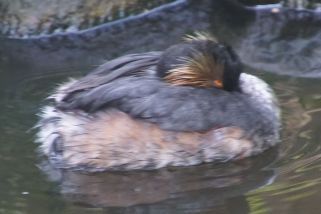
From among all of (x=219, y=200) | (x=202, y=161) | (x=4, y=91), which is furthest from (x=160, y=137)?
(x=4, y=91)

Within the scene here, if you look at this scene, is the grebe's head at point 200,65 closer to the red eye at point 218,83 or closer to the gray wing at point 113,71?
the red eye at point 218,83

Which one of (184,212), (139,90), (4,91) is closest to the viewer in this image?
(184,212)

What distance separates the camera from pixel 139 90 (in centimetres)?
605

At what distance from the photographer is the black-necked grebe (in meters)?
5.99

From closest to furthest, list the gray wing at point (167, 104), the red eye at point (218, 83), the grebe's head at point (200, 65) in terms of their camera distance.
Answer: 1. the gray wing at point (167, 104)
2. the grebe's head at point (200, 65)
3. the red eye at point (218, 83)

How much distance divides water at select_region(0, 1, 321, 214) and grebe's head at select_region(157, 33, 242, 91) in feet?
2.06

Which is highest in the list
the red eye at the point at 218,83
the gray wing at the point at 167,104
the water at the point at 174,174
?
the red eye at the point at 218,83

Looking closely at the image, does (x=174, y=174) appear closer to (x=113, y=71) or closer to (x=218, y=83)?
(x=218, y=83)

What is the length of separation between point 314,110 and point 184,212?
1936 millimetres

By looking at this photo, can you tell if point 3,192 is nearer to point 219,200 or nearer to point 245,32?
point 219,200

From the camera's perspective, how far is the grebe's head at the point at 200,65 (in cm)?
618

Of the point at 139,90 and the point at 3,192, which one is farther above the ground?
the point at 139,90

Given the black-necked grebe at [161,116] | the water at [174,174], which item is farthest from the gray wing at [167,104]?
the water at [174,174]

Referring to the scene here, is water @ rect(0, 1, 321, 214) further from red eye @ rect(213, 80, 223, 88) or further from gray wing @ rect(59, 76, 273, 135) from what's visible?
red eye @ rect(213, 80, 223, 88)
